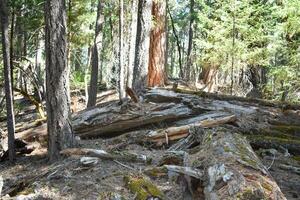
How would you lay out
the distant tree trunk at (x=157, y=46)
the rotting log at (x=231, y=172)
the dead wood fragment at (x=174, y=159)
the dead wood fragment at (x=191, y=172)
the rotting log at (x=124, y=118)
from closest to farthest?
the rotting log at (x=231, y=172), the dead wood fragment at (x=191, y=172), the dead wood fragment at (x=174, y=159), the rotting log at (x=124, y=118), the distant tree trunk at (x=157, y=46)

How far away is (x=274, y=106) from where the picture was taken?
35.6 feet

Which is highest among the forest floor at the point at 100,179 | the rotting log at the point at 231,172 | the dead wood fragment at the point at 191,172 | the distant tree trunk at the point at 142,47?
the distant tree trunk at the point at 142,47

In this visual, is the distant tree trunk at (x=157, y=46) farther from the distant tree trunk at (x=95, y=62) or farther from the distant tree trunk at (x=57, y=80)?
the distant tree trunk at (x=57, y=80)

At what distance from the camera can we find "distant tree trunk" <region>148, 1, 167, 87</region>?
1396 cm

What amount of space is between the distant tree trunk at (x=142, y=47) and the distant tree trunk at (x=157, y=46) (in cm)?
161

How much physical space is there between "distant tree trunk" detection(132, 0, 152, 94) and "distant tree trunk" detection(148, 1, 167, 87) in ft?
5.27

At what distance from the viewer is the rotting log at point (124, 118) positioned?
9.77 m

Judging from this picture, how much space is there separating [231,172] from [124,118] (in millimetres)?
5429

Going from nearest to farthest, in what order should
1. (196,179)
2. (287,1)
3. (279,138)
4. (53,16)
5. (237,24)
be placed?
1. (196,179)
2. (53,16)
3. (279,138)
4. (287,1)
5. (237,24)

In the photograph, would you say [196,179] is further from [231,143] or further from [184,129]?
[184,129]

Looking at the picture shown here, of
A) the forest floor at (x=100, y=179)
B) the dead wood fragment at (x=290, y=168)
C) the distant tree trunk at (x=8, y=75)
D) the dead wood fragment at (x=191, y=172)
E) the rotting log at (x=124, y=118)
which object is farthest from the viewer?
the rotting log at (x=124, y=118)

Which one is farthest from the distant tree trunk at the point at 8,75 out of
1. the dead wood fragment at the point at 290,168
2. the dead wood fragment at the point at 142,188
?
the dead wood fragment at the point at 290,168

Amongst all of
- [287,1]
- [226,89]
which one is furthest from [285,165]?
[226,89]

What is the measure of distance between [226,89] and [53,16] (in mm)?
11391
